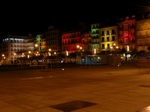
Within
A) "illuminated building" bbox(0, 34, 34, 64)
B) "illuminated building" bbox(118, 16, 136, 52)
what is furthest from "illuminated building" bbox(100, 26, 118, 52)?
"illuminated building" bbox(0, 34, 34, 64)

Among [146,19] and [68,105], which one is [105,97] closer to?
[68,105]

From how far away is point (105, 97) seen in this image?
11.8 m

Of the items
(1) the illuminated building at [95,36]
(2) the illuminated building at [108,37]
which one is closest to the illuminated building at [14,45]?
(1) the illuminated building at [95,36]

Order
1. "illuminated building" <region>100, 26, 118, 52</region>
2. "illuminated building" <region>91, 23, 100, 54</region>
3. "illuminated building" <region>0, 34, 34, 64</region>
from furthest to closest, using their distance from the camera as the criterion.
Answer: "illuminated building" <region>0, 34, 34, 64</region>, "illuminated building" <region>91, 23, 100, 54</region>, "illuminated building" <region>100, 26, 118, 52</region>

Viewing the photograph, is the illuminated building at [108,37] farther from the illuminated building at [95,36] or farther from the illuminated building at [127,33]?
the illuminated building at [127,33]

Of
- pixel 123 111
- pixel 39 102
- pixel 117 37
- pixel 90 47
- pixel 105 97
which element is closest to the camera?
pixel 123 111

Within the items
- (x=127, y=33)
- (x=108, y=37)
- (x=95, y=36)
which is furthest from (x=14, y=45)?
(x=127, y=33)

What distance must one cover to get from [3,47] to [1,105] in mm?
147059

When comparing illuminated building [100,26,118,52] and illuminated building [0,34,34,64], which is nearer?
illuminated building [100,26,118,52]

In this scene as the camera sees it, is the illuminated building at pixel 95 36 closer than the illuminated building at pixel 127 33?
No

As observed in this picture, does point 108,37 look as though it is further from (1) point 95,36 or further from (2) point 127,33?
(2) point 127,33

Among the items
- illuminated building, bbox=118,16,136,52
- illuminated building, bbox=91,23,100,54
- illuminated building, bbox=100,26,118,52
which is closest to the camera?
illuminated building, bbox=118,16,136,52

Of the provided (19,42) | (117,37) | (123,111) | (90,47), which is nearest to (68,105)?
(123,111)

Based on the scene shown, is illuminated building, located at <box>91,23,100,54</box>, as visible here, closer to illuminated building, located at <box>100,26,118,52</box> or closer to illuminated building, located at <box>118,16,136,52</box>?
illuminated building, located at <box>100,26,118,52</box>
